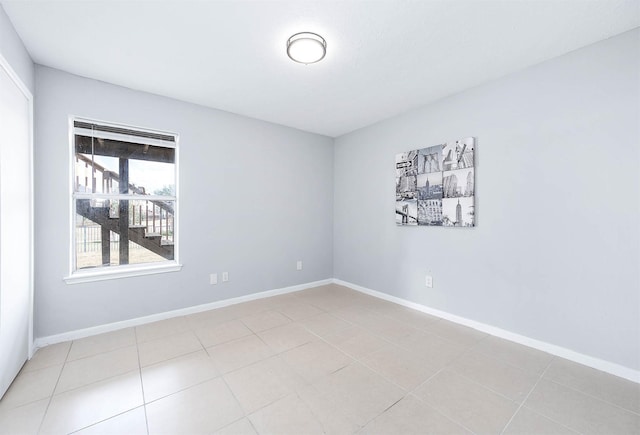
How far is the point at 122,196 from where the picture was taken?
2.89m

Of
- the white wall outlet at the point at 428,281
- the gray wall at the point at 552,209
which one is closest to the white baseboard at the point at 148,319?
the white wall outlet at the point at 428,281

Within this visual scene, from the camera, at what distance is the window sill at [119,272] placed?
2.60 metres

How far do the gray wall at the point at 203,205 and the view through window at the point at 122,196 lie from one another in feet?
0.45

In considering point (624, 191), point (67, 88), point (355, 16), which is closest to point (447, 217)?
point (624, 191)

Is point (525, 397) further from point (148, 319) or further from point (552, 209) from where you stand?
point (148, 319)

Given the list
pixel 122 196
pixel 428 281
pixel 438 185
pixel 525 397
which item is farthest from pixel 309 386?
pixel 122 196

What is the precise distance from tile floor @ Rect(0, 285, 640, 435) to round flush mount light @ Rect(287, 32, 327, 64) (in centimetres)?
247

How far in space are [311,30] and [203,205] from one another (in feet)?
7.49

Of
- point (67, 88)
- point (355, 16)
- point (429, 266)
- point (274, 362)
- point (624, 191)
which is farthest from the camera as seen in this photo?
point (429, 266)

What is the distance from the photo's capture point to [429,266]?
3.23 metres

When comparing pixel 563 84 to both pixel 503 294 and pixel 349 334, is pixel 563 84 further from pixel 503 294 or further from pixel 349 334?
pixel 349 334

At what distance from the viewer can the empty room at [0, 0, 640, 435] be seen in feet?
5.75

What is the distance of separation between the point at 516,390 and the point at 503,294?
98 centimetres

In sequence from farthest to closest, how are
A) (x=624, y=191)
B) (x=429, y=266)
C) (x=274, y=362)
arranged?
1. (x=429, y=266)
2. (x=274, y=362)
3. (x=624, y=191)
